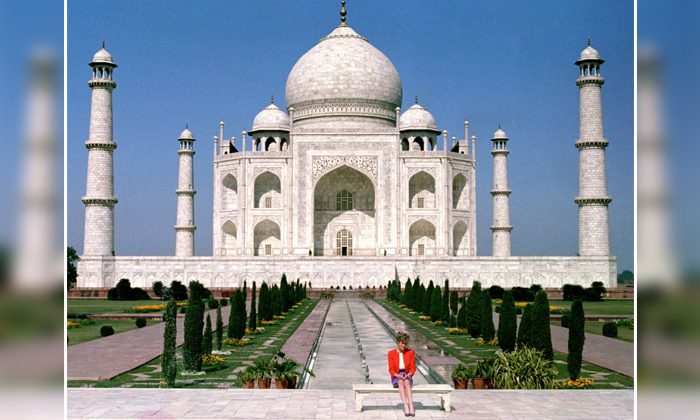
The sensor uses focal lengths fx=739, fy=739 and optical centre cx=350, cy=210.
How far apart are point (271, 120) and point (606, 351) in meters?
24.0

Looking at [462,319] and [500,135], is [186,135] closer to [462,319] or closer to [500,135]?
[500,135]

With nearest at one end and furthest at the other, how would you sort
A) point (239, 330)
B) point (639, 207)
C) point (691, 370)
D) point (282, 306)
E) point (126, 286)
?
point (691, 370) < point (639, 207) < point (239, 330) < point (282, 306) < point (126, 286)

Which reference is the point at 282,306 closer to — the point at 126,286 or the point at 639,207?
the point at 126,286

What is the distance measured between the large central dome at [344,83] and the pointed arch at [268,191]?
3311 mm

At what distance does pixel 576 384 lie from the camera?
22.9 feet

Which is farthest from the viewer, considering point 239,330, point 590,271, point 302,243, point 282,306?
point 302,243

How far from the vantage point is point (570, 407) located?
18.8 feet

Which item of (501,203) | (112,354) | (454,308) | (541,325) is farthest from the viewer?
(501,203)

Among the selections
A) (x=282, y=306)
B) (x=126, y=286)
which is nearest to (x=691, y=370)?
(x=282, y=306)

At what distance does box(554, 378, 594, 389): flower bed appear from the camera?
6.96 m

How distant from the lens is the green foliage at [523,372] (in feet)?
22.5

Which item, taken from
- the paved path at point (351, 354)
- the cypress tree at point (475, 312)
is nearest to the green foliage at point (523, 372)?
the paved path at point (351, 354)

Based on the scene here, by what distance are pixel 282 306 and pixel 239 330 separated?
18.7ft

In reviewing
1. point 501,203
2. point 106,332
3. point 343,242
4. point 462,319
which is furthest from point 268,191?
point 106,332
